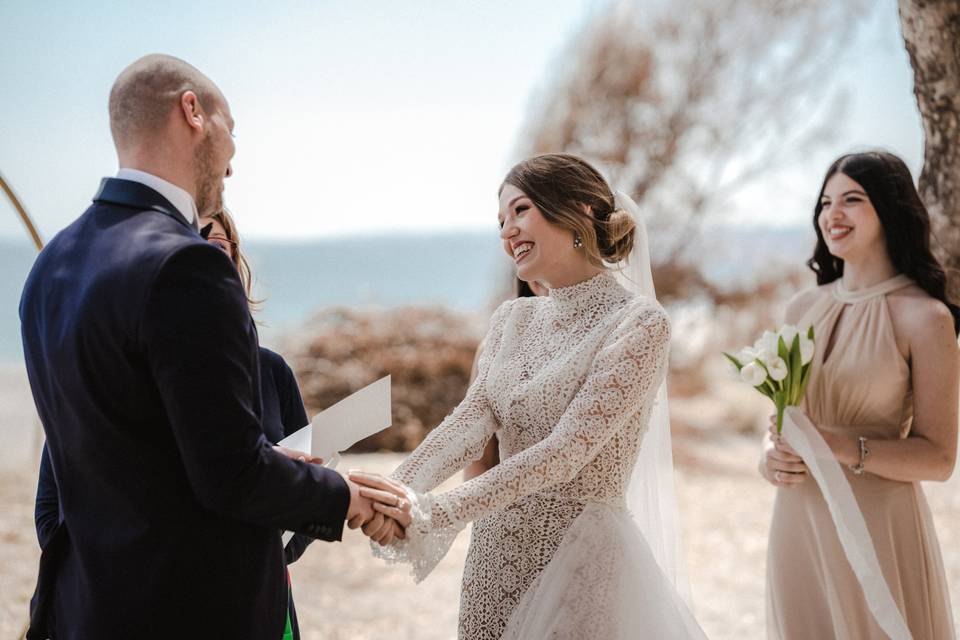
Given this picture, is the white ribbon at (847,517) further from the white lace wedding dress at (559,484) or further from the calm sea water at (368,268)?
the calm sea water at (368,268)

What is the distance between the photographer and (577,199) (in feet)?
7.86

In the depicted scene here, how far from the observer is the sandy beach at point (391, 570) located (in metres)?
5.29

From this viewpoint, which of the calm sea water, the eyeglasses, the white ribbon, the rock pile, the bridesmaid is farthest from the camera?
the calm sea water

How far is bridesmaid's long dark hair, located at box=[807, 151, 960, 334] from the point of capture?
283 cm

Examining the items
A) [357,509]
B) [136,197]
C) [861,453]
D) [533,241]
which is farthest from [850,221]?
[136,197]

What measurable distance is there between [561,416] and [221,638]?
37.3 inches

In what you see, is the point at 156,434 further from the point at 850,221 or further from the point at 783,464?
the point at 850,221

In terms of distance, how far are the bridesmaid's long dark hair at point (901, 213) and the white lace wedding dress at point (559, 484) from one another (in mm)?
1029

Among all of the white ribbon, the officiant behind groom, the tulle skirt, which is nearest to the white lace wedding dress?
the tulle skirt

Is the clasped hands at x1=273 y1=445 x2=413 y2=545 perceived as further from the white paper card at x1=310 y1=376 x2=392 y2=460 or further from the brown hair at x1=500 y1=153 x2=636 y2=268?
the brown hair at x1=500 y1=153 x2=636 y2=268

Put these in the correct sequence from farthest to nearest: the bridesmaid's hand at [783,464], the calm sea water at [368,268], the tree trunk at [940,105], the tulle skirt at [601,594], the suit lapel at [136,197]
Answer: the calm sea water at [368,268]
the tree trunk at [940,105]
the bridesmaid's hand at [783,464]
the tulle skirt at [601,594]
the suit lapel at [136,197]

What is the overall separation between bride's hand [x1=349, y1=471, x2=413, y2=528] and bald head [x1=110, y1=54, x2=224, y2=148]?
902 millimetres

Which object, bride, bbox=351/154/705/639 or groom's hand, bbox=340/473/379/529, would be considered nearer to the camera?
groom's hand, bbox=340/473/379/529

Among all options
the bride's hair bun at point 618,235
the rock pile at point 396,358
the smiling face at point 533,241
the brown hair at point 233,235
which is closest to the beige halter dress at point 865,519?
the bride's hair bun at point 618,235
